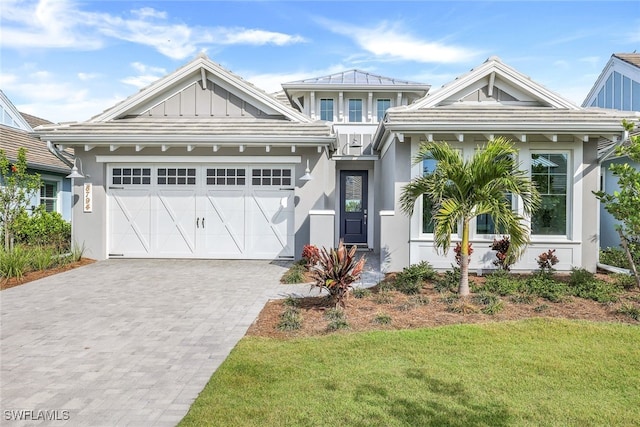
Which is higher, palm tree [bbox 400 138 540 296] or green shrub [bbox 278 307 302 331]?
palm tree [bbox 400 138 540 296]

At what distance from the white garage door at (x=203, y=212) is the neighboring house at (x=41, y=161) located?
5.69 m

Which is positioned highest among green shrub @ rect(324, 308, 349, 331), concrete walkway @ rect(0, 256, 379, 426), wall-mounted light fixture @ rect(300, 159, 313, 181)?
wall-mounted light fixture @ rect(300, 159, 313, 181)

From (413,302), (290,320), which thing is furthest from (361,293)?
(290,320)

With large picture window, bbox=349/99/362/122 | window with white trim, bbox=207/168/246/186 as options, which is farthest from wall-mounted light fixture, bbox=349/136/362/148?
window with white trim, bbox=207/168/246/186

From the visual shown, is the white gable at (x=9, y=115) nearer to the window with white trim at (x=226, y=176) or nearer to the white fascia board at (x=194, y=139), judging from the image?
the white fascia board at (x=194, y=139)

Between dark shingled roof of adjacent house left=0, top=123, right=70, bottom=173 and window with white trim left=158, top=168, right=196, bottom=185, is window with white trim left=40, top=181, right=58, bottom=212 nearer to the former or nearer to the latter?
dark shingled roof of adjacent house left=0, top=123, right=70, bottom=173

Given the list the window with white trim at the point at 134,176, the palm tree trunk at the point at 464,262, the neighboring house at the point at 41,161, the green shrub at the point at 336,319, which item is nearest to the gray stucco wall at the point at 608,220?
the palm tree trunk at the point at 464,262

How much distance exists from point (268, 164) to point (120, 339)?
7.26 meters

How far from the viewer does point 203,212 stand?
1206 cm

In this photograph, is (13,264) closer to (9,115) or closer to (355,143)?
(355,143)

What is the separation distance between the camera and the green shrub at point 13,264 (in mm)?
9438

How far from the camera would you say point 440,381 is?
4.16 metres

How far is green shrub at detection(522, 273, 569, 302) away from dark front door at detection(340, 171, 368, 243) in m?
7.75

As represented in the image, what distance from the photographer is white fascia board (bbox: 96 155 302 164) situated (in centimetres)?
1187
